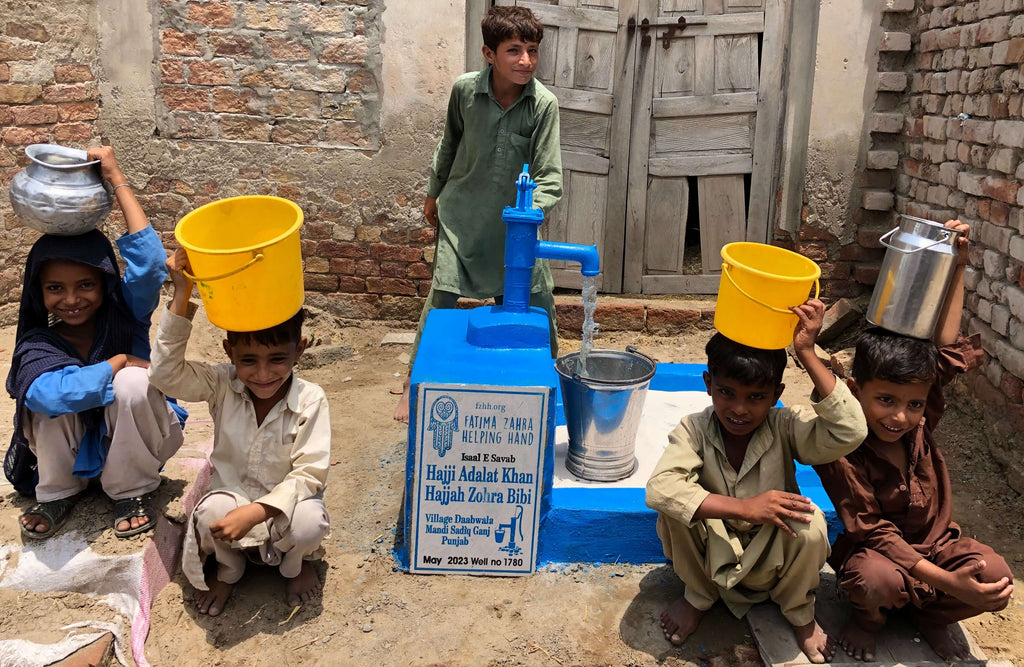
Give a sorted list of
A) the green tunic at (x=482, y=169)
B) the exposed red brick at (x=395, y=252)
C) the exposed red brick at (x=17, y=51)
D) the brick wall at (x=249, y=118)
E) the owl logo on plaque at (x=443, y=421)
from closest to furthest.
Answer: the owl logo on plaque at (x=443, y=421)
the green tunic at (x=482, y=169)
the exposed red brick at (x=17, y=51)
the brick wall at (x=249, y=118)
the exposed red brick at (x=395, y=252)

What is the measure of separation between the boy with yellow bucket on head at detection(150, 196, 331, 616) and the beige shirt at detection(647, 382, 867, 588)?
1047mm

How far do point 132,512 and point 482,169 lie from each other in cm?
213

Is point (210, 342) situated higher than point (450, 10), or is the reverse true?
point (450, 10)

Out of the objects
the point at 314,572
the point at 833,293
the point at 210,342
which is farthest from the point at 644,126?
the point at 314,572

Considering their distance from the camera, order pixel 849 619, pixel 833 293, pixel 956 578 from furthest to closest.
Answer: pixel 833 293, pixel 849 619, pixel 956 578

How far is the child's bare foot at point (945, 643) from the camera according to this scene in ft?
8.05

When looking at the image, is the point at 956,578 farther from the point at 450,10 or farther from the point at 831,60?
the point at 450,10

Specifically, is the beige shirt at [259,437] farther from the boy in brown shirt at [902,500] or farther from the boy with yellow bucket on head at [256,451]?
the boy in brown shirt at [902,500]

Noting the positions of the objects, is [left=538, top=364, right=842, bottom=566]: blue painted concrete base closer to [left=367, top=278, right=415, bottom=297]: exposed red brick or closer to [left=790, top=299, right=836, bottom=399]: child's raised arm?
[left=790, top=299, right=836, bottom=399]: child's raised arm

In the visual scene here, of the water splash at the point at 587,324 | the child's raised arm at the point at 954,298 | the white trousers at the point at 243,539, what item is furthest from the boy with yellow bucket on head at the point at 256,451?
the child's raised arm at the point at 954,298

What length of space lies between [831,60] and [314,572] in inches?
163

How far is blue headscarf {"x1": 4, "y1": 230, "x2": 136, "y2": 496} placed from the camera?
8.51 feet

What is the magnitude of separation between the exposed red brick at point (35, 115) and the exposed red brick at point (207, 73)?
80 cm

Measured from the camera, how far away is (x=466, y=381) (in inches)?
109
